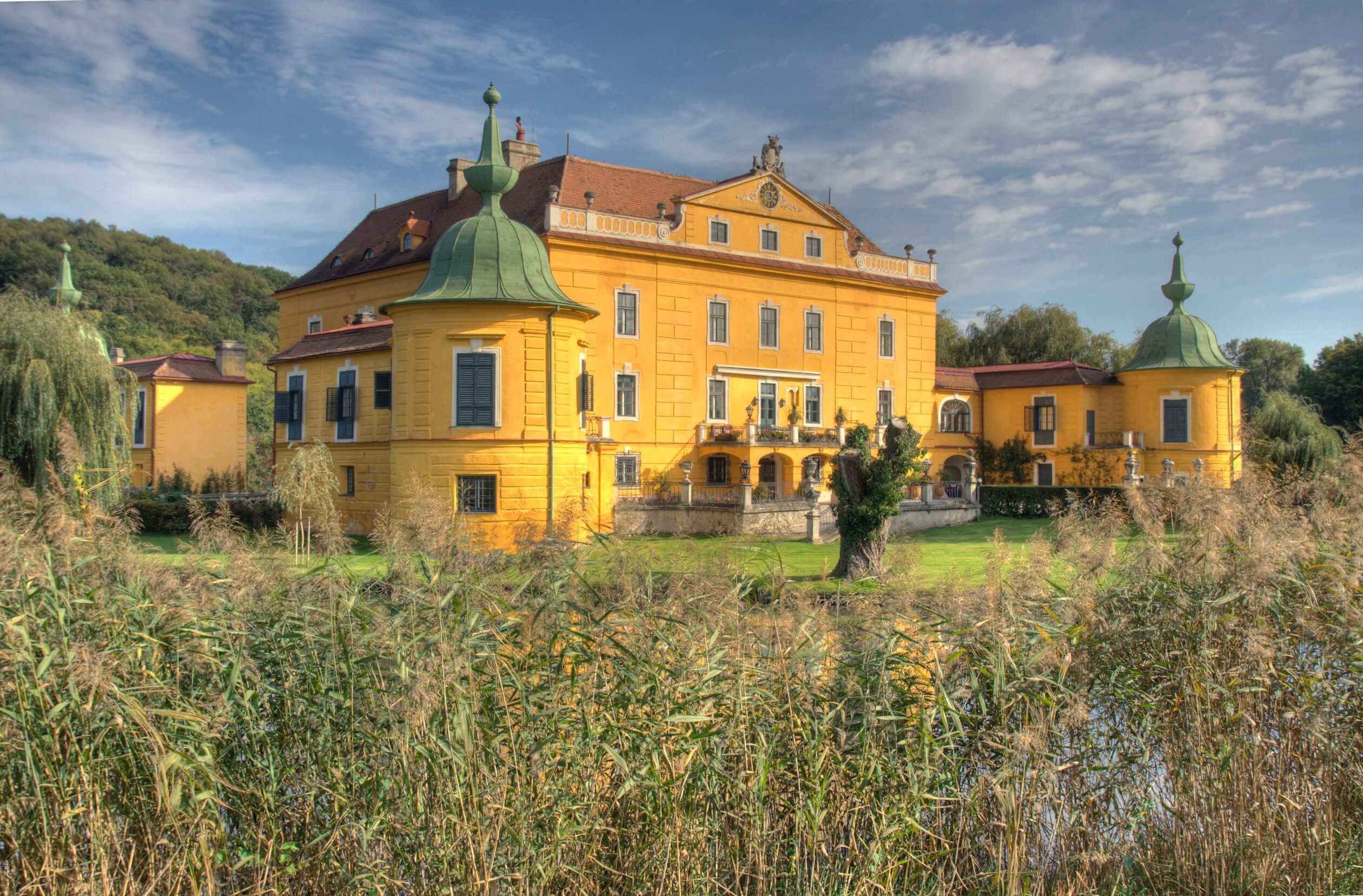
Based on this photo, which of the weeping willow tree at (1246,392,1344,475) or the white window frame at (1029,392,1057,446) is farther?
the white window frame at (1029,392,1057,446)

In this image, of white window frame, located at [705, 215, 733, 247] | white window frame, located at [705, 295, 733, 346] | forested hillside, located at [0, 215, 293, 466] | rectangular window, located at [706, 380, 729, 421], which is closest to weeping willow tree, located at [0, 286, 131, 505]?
rectangular window, located at [706, 380, 729, 421]

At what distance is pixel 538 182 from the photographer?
33969 mm

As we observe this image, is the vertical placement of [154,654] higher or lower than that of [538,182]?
lower

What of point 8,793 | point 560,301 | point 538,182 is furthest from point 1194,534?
point 538,182

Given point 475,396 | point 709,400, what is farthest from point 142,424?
point 709,400

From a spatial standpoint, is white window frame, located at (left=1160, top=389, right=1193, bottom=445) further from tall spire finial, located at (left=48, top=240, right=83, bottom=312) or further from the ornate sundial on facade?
tall spire finial, located at (left=48, top=240, right=83, bottom=312)

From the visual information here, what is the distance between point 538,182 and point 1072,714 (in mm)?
30925

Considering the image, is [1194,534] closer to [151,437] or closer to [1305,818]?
[1305,818]

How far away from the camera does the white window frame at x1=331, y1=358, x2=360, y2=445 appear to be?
2694cm

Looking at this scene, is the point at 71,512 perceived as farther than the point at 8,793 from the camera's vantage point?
Yes

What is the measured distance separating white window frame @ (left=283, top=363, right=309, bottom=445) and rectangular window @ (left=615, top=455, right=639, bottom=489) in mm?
8885

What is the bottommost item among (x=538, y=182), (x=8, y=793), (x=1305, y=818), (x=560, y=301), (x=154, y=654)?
(x=1305, y=818)

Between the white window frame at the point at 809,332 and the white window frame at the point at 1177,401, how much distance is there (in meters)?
13.0

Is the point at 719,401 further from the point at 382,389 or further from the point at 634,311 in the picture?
the point at 382,389
